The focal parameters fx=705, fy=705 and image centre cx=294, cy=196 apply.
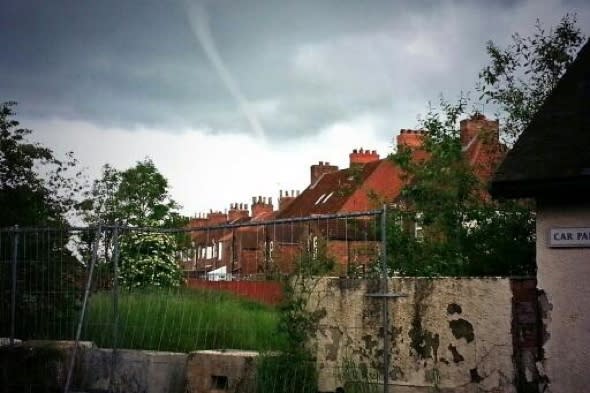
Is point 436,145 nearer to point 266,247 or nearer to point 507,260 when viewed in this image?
point 507,260

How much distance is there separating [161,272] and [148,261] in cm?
42

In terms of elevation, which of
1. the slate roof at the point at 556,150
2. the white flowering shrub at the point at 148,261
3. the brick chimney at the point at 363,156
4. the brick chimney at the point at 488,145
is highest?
the brick chimney at the point at 363,156

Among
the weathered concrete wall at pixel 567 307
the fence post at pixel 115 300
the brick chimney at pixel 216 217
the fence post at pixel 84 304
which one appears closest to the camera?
the weathered concrete wall at pixel 567 307

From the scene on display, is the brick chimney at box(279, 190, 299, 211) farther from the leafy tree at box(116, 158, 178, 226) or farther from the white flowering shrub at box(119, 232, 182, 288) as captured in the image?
the white flowering shrub at box(119, 232, 182, 288)

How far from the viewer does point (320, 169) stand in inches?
2221

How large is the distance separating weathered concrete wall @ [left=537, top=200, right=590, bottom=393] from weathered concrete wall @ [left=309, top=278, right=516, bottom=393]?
35 cm

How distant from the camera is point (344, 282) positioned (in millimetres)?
7746

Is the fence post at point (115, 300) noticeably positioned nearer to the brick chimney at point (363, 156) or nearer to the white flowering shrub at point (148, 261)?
the white flowering shrub at point (148, 261)

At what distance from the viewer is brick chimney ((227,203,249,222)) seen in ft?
223

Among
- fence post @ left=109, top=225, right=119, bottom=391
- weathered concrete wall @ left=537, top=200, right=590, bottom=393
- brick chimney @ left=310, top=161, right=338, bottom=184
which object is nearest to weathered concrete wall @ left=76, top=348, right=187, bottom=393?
fence post @ left=109, top=225, right=119, bottom=391

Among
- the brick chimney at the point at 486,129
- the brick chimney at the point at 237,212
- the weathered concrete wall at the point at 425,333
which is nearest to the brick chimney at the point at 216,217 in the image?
the brick chimney at the point at 237,212

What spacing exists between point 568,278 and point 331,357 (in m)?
2.65

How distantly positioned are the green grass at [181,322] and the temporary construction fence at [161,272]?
0.01 meters

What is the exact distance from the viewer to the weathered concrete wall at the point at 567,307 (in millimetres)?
6434
